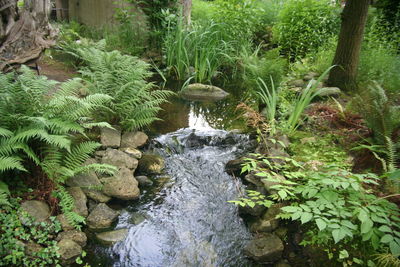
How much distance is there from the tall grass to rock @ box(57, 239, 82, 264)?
4.84m

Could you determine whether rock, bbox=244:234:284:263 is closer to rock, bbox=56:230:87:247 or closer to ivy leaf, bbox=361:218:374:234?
ivy leaf, bbox=361:218:374:234

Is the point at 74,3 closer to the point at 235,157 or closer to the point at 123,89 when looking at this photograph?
the point at 123,89

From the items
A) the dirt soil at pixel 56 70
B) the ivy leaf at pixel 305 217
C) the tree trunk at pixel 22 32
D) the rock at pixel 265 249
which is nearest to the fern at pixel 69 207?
the rock at pixel 265 249

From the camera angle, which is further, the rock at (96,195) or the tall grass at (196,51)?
the tall grass at (196,51)

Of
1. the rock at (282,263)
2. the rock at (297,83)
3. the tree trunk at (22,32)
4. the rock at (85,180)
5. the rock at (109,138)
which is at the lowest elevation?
the rock at (282,263)

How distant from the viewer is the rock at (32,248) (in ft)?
8.58

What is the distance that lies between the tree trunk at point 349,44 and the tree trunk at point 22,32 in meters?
4.74

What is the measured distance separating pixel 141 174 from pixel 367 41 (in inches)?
241

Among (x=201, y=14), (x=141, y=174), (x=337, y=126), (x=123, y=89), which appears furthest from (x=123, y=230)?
(x=201, y=14)

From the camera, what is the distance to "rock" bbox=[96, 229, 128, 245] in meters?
3.06

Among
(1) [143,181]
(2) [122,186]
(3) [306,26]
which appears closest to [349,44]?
(3) [306,26]

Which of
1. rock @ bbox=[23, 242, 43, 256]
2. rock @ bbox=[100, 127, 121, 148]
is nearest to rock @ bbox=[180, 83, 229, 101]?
rock @ bbox=[100, 127, 121, 148]

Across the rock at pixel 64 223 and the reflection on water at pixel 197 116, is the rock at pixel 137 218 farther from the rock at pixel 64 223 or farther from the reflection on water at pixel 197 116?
the reflection on water at pixel 197 116

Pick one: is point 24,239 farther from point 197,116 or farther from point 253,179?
point 197,116
